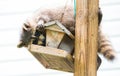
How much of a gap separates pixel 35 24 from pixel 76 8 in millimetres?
295

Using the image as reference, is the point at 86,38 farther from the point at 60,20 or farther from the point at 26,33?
the point at 26,33

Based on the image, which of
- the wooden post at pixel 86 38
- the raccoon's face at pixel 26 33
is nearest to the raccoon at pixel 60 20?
the raccoon's face at pixel 26 33

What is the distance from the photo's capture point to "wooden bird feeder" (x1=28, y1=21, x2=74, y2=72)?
10.1 feet

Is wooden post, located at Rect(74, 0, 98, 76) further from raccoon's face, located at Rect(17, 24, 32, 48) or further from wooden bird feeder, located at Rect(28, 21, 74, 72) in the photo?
raccoon's face, located at Rect(17, 24, 32, 48)

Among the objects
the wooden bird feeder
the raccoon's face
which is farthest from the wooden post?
the raccoon's face

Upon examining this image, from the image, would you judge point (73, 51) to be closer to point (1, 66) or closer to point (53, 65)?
point (53, 65)

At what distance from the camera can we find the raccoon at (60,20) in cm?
317

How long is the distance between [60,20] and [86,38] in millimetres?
259

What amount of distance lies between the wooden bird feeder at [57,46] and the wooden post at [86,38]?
0.09 metres

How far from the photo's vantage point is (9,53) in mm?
4941

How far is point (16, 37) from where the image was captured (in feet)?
16.1

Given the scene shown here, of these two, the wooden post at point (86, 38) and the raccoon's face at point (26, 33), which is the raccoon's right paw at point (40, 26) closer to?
the raccoon's face at point (26, 33)

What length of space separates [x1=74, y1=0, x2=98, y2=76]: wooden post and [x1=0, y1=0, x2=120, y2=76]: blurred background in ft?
6.14

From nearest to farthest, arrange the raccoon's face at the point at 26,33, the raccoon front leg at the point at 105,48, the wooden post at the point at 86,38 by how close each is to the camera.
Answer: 1. the wooden post at the point at 86,38
2. the raccoon front leg at the point at 105,48
3. the raccoon's face at the point at 26,33
